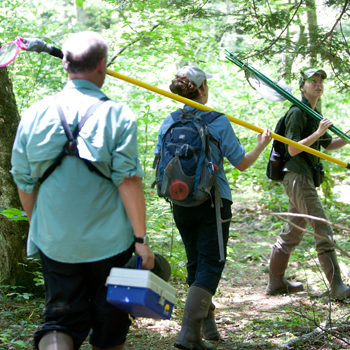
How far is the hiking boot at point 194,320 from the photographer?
2969 mm

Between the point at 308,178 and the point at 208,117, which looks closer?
the point at 208,117

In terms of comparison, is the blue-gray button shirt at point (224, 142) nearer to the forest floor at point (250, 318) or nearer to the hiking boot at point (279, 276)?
the forest floor at point (250, 318)

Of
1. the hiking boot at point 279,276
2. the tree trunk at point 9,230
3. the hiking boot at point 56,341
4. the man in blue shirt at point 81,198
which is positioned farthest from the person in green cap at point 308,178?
the hiking boot at point 56,341

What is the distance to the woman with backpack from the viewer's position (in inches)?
120

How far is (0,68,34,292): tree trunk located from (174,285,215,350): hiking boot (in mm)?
1566

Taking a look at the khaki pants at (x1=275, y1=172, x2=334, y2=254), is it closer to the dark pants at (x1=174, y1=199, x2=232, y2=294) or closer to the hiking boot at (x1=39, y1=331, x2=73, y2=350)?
the dark pants at (x1=174, y1=199, x2=232, y2=294)

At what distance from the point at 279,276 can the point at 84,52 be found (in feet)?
11.8

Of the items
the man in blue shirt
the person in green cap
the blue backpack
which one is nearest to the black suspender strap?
the man in blue shirt

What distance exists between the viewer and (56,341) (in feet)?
6.59

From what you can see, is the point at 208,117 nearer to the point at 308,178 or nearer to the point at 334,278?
the point at 308,178

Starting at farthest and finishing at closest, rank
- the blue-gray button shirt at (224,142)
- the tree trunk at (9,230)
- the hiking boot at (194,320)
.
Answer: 1. the tree trunk at (9,230)
2. the blue-gray button shirt at (224,142)
3. the hiking boot at (194,320)

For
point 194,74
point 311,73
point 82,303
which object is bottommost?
point 82,303

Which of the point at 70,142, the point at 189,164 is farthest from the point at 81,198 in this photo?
the point at 189,164

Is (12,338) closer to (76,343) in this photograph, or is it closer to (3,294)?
(3,294)
